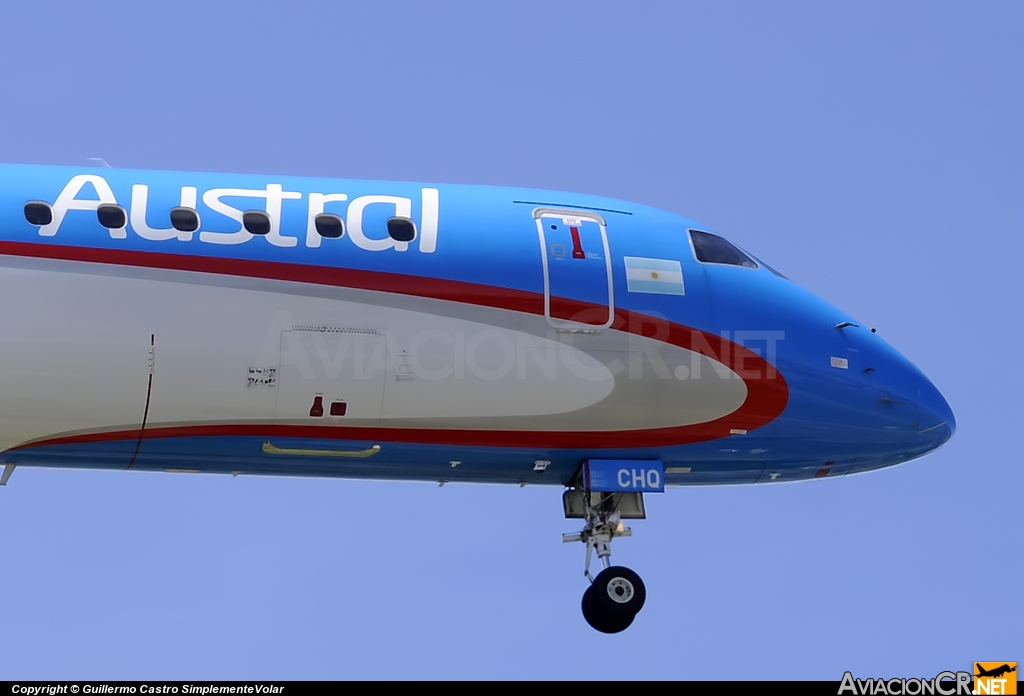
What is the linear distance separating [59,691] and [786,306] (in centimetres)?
1037

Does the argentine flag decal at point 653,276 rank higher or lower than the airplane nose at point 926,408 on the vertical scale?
higher

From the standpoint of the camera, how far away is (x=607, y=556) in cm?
2105

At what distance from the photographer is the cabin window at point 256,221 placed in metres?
19.5

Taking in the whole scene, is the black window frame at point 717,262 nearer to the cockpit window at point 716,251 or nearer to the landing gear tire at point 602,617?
the cockpit window at point 716,251

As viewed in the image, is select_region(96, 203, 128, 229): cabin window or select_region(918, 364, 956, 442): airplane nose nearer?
select_region(96, 203, 128, 229): cabin window

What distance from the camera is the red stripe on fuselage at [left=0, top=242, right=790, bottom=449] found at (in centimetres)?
1897

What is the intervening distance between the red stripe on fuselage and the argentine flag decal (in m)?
0.42

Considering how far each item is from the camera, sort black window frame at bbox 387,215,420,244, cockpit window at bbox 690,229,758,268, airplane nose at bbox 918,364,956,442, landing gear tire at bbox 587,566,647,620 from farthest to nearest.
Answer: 1. airplane nose at bbox 918,364,956,442
2. cockpit window at bbox 690,229,758,268
3. landing gear tire at bbox 587,566,647,620
4. black window frame at bbox 387,215,420,244

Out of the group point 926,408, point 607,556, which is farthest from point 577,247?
point 926,408

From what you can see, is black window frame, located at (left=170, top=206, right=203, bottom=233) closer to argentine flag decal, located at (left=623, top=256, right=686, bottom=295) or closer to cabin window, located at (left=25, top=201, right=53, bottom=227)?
cabin window, located at (left=25, top=201, right=53, bottom=227)

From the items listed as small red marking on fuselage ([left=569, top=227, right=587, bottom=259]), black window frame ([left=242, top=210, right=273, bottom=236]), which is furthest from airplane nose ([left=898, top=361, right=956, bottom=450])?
black window frame ([left=242, top=210, right=273, bottom=236])

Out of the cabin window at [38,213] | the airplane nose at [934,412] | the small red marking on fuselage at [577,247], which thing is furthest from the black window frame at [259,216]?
the airplane nose at [934,412]

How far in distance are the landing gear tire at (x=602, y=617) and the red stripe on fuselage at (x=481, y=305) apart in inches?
77.5

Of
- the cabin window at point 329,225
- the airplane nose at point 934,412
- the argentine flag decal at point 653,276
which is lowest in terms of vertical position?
the airplane nose at point 934,412
